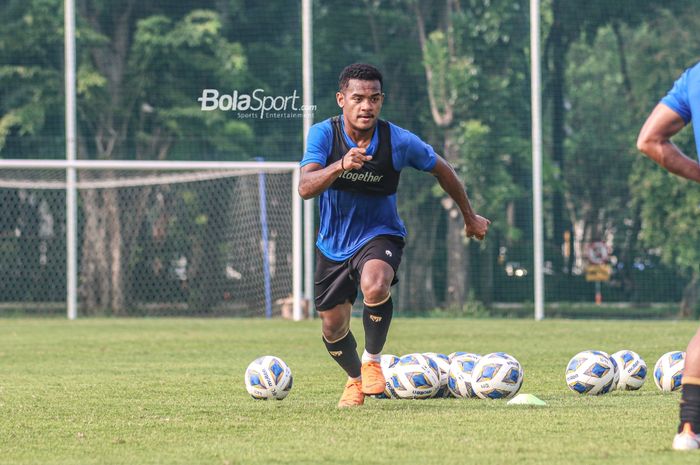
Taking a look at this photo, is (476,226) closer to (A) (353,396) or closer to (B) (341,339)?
(B) (341,339)

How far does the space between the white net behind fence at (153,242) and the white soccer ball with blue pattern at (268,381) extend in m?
13.9

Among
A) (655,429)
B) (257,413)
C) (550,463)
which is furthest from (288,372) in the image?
(550,463)

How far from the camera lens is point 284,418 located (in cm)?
765

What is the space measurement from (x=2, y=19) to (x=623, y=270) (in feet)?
40.3

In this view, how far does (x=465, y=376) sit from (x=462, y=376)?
0.08 feet

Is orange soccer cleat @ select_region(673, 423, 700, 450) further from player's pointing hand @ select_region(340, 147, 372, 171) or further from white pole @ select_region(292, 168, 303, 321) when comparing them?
white pole @ select_region(292, 168, 303, 321)

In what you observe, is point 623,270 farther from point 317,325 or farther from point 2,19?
point 2,19

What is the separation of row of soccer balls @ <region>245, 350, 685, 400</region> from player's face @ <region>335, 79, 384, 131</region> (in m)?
1.77

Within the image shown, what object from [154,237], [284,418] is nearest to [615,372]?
[284,418]

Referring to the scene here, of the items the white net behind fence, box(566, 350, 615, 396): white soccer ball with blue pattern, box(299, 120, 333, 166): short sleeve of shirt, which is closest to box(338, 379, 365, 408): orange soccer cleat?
box(299, 120, 333, 166): short sleeve of shirt

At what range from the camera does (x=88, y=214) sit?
23.8m

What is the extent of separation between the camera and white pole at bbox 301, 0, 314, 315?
22.5m

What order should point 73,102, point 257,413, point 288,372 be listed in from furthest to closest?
1. point 73,102
2. point 288,372
3. point 257,413

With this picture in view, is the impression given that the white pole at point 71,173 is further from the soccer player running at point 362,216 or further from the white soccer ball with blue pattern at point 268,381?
the soccer player running at point 362,216
